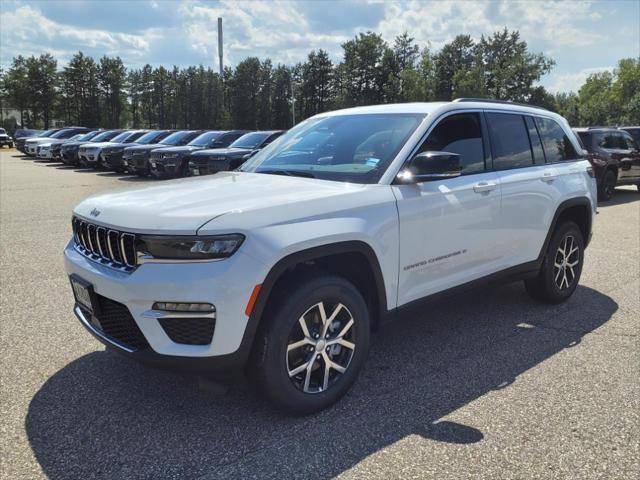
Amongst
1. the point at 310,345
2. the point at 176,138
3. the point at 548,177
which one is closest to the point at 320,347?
the point at 310,345

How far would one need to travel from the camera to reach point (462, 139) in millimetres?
4258

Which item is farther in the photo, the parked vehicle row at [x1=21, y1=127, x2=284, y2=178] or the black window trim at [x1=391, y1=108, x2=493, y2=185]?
the parked vehicle row at [x1=21, y1=127, x2=284, y2=178]

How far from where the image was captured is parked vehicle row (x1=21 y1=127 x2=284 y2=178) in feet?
48.5

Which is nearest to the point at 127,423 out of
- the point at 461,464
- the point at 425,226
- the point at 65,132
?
the point at 461,464

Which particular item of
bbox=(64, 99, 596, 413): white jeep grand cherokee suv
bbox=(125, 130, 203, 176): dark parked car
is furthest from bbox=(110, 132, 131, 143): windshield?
bbox=(64, 99, 596, 413): white jeep grand cherokee suv

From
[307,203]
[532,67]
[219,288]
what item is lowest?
[219,288]

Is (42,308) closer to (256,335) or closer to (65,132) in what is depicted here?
(256,335)

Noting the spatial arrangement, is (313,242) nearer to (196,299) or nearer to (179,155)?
(196,299)

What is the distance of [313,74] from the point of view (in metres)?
88.9

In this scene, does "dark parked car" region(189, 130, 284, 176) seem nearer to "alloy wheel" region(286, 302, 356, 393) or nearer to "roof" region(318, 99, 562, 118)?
"roof" region(318, 99, 562, 118)

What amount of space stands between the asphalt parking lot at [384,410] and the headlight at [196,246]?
1.03m

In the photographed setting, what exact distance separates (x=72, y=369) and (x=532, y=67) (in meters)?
86.5

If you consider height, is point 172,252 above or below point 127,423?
above

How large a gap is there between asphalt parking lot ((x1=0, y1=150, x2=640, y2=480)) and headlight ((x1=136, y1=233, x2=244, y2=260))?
1.03 m
